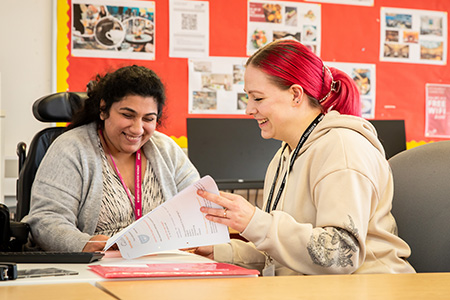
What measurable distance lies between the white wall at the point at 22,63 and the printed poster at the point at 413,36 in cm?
201

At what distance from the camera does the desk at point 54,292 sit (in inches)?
31.2

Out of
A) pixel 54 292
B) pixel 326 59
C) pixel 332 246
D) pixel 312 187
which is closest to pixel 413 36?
pixel 326 59

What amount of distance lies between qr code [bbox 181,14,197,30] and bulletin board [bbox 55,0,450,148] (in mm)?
90

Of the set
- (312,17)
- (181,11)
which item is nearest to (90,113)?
(181,11)

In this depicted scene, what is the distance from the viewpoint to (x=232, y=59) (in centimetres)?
330

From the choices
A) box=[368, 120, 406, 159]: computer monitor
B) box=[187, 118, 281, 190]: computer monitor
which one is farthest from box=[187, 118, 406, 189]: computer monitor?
box=[368, 120, 406, 159]: computer monitor

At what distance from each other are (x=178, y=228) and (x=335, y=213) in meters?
0.34

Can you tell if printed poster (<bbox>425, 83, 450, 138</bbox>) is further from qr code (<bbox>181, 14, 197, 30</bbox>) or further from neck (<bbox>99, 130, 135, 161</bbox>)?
neck (<bbox>99, 130, 135, 161</bbox>)

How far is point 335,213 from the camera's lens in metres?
1.23

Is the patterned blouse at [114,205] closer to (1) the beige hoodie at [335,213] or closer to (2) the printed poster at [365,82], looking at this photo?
(1) the beige hoodie at [335,213]

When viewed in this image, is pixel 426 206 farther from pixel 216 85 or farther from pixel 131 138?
pixel 216 85

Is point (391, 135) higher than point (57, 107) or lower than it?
lower

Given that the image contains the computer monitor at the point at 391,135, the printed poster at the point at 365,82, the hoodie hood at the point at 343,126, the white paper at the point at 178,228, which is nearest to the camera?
the white paper at the point at 178,228

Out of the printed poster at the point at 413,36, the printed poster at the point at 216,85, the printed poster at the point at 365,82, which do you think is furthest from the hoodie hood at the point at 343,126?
the printed poster at the point at 413,36
